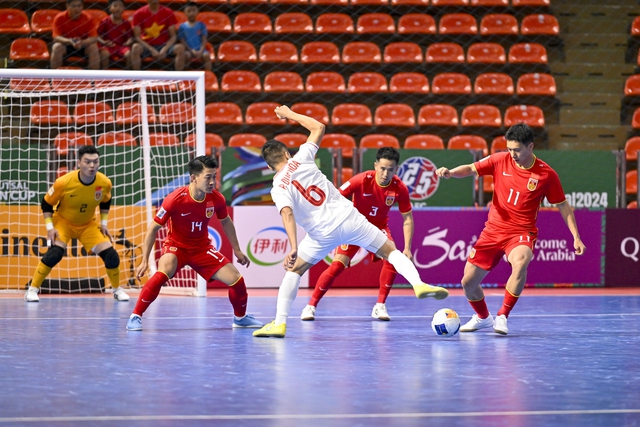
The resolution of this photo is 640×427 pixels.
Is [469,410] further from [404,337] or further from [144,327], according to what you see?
[144,327]

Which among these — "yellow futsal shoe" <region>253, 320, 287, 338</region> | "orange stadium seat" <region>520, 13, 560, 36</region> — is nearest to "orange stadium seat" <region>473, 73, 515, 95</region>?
"orange stadium seat" <region>520, 13, 560, 36</region>

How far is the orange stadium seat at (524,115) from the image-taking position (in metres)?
15.8

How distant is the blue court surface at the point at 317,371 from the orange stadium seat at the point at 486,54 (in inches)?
325

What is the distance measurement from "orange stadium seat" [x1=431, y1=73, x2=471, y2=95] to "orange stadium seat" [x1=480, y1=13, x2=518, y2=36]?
4.51ft

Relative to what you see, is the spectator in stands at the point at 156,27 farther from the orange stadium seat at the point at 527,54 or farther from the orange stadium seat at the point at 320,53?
the orange stadium seat at the point at 527,54

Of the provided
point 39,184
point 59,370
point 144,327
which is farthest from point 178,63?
point 59,370

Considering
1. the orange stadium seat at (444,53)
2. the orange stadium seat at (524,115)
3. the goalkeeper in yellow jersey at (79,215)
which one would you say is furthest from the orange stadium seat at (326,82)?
the goalkeeper in yellow jersey at (79,215)

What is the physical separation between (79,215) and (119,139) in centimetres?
343

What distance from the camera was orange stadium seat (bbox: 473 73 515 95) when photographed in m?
16.3

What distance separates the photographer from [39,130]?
45.4 ft

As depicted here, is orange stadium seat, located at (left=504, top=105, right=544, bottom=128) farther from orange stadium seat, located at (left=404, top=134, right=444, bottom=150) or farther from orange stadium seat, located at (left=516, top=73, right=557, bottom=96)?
orange stadium seat, located at (left=404, top=134, right=444, bottom=150)

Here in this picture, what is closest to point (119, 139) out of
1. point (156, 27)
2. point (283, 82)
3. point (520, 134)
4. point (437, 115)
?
point (156, 27)

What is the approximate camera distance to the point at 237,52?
54.1 ft

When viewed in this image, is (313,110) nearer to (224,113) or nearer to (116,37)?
(224,113)
